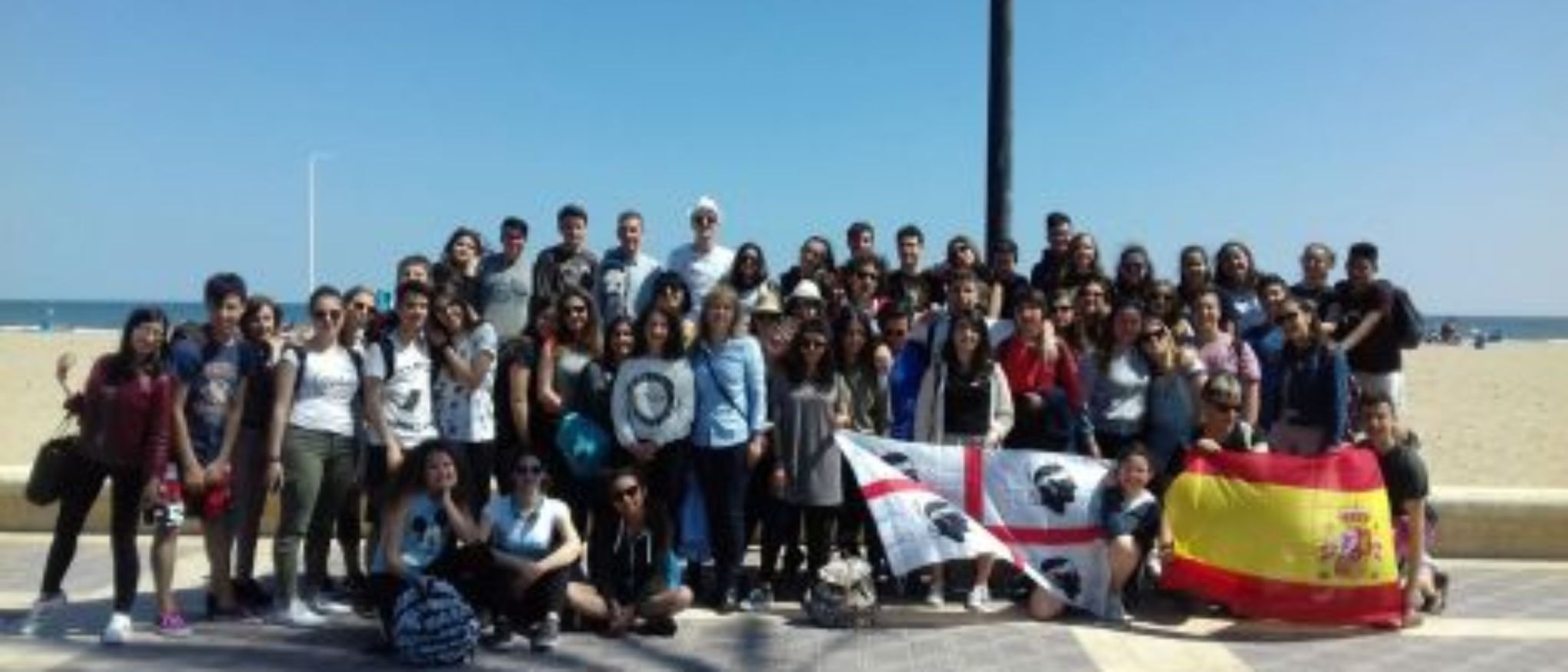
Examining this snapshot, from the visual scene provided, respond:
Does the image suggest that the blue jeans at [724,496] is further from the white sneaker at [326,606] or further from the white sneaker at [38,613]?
the white sneaker at [38,613]

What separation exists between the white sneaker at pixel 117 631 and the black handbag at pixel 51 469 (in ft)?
2.34

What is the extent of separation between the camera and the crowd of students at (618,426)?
6.97 metres

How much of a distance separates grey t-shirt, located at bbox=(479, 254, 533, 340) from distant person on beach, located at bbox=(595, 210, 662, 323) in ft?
1.77

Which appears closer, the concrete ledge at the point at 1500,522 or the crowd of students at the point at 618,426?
the crowd of students at the point at 618,426

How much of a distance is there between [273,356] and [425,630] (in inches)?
79.1

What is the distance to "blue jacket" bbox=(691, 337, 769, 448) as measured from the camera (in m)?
7.57

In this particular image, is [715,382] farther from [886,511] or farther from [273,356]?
[273,356]

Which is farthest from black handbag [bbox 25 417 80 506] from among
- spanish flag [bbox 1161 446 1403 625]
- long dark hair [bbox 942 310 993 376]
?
spanish flag [bbox 1161 446 1403 625]

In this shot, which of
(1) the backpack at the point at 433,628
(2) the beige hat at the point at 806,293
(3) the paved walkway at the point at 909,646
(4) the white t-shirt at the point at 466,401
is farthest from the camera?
(2) the beige hat at the point at 806,293

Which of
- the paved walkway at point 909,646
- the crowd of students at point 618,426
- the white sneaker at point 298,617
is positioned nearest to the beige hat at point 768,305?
the crowd of students at point 618,426

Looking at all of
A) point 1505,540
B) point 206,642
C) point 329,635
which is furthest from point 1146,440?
point 206,642

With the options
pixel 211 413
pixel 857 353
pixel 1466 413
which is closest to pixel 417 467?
pixel 211 413

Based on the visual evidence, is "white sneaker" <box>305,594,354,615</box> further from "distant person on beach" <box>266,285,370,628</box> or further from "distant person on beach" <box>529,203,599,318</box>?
"distant person on beach" <box>529,203,599,318</box>

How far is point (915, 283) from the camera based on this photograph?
958cm
